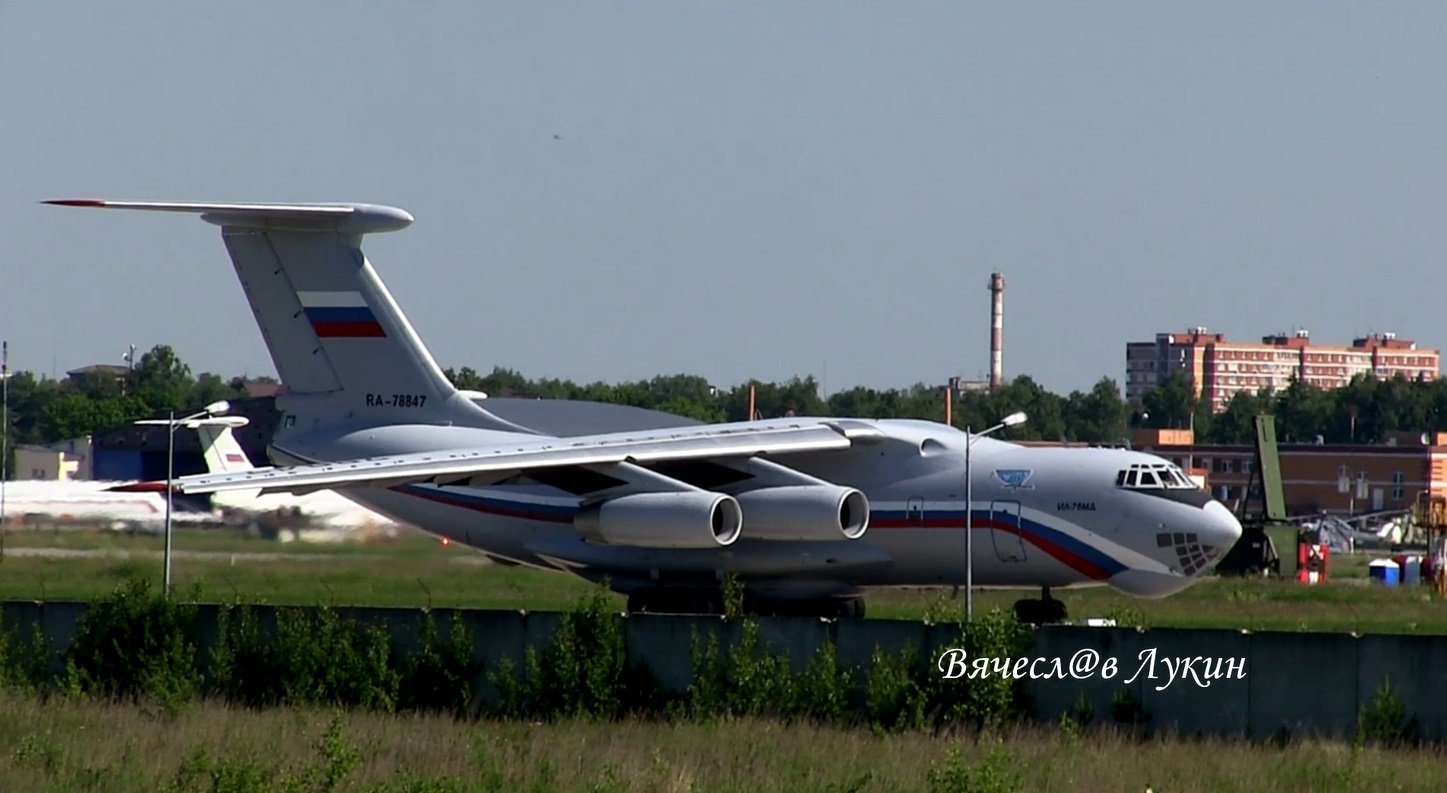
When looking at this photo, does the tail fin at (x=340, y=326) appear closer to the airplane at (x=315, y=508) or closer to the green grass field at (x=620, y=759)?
the airplane at (x=315, y=508)

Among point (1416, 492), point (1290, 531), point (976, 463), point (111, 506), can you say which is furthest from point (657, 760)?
point (1416, 492)

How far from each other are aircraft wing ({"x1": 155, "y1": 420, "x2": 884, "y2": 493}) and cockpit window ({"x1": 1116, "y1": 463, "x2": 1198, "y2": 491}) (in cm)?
251

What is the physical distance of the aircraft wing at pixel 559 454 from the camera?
19.8 m

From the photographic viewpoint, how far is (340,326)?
76.9 ft

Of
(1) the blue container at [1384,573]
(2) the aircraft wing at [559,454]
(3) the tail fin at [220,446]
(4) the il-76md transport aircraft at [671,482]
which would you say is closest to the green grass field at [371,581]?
(4) the il-76md transport aircraft at [671,482]

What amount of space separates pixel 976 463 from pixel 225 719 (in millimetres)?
8421

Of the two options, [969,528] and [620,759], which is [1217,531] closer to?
[969,528]

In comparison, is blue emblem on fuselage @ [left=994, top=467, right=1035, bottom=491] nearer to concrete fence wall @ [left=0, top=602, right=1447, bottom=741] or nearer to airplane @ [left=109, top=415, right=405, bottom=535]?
concrete fence wall @ [left=0, top=602, right=1447, bottom=741]

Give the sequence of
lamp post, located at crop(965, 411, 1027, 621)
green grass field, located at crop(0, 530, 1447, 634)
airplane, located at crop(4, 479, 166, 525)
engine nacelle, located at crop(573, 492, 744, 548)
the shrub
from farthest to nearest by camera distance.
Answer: airplane, located at crop(4, 479, 166, 525) < green grass field, located at crop(0, 530, 1447, 634) < engine nacelle, located at crop(573, 492, 744, 548) < lamp post, located at crop(965, 411, 1027, 621) < the shrub

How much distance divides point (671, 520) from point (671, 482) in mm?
A: 648

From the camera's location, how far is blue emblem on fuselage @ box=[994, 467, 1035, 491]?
21.3 metres

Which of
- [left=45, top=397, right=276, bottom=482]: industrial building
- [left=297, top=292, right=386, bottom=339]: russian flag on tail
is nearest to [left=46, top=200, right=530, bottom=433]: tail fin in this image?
[left=297, top=292, right=386, bottom=339]: russian flag on tail

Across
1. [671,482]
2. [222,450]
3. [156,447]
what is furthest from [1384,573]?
[156,447]

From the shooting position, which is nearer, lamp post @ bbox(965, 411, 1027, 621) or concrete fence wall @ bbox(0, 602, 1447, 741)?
concrete fence wall @ bbox(0, 602, 1447, 741)
